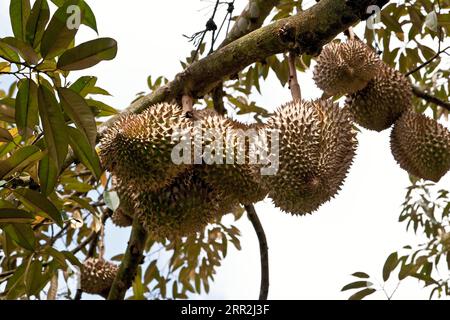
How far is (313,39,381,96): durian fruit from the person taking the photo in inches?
82.5

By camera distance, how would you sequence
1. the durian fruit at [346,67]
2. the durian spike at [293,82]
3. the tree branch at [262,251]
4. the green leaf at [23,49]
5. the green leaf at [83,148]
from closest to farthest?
the green leaf at [23,49] → the green leaf at [83,148] → the durian spike at [293,82] → the durian fruit at [346,67] → the tree branch at [262,251]

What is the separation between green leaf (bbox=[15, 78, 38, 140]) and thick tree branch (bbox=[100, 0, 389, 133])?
57cm

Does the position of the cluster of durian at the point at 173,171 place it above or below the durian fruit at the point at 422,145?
below

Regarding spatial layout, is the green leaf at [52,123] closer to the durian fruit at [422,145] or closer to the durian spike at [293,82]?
the durian spike at [293,82]

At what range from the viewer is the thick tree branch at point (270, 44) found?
1.60 metres

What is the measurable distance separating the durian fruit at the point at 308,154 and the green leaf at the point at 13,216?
70 cm

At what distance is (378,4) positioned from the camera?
156 centimetres

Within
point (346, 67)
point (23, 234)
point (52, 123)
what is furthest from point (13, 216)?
point (346, 67)

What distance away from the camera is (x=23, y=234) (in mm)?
1588

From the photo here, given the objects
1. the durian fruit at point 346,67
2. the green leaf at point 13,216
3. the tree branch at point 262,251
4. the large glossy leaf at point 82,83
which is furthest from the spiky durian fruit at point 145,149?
the tree branch at point 262,251

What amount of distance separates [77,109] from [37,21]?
0.24 metres
